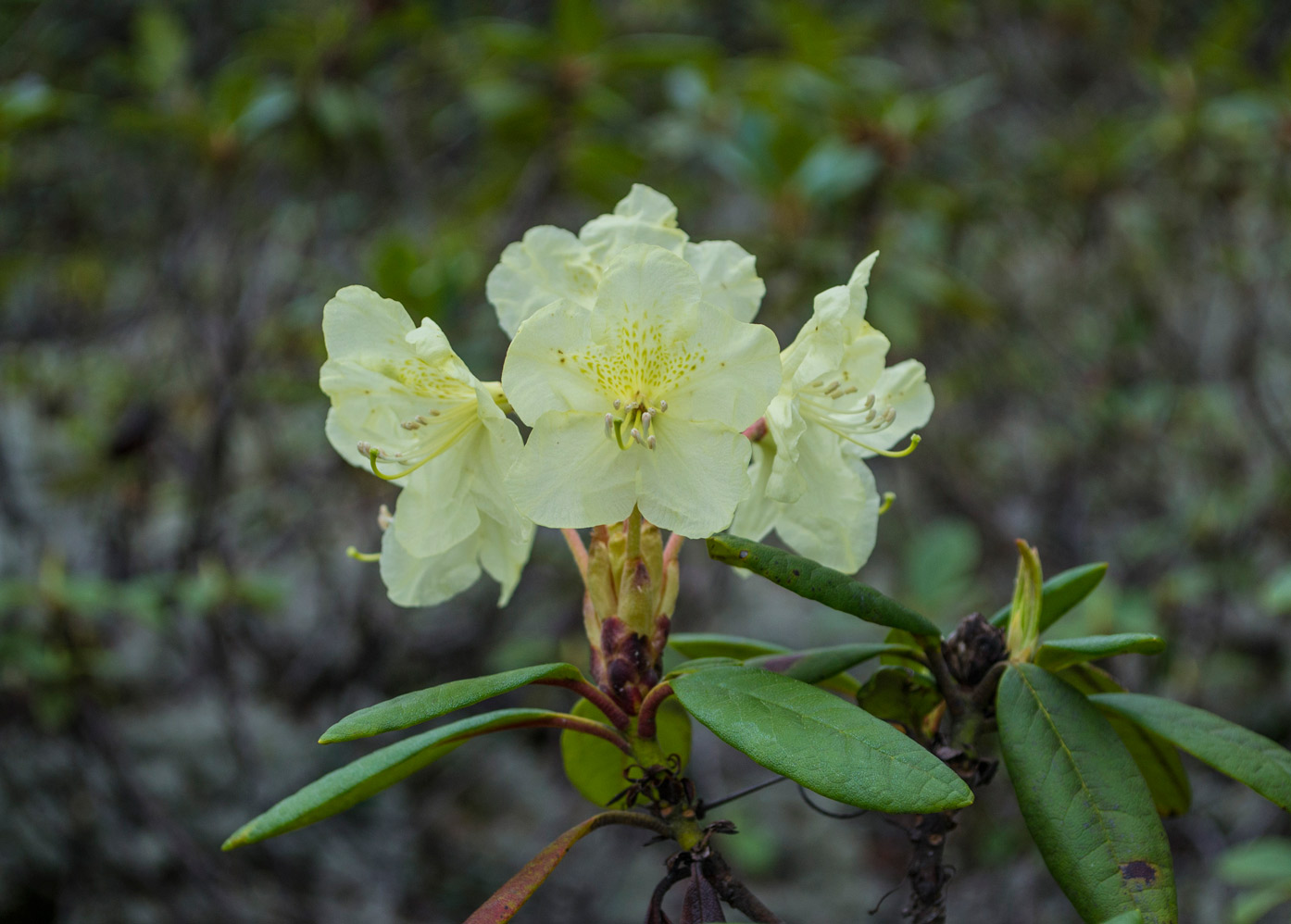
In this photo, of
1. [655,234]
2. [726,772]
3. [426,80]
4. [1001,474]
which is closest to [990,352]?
[1001,474]

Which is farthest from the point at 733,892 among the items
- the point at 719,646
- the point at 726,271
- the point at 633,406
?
the point at 726,271

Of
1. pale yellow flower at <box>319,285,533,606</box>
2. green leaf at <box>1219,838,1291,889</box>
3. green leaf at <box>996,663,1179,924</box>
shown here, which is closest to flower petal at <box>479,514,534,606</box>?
pale yellow flower at <box>319,285,533,606</box>

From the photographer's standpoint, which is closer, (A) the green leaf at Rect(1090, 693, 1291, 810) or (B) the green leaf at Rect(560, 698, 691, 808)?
(A) the green leaf at Rect(1090, 693, 1291, 810)

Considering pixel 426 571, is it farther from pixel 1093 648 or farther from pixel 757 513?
pixel 1093 648

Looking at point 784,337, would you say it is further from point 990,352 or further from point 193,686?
point 193,686

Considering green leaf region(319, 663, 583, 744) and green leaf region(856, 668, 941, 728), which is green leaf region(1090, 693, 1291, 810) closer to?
green leaf region(856, 668, 941, 728)

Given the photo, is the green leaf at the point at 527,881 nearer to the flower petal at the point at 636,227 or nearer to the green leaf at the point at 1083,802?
the green leaf at the point at 1083,802
